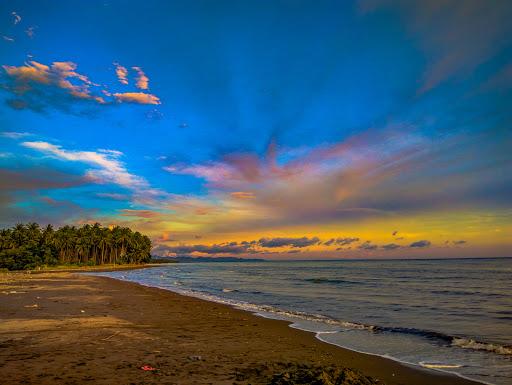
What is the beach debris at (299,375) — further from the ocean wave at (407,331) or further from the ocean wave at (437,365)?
the ocean wave at (407,331)

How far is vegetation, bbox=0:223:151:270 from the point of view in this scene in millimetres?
89812

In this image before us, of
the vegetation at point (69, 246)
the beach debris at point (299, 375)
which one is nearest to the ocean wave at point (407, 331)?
the beach debris at point (299, 375)

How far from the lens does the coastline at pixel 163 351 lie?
8.56 meters

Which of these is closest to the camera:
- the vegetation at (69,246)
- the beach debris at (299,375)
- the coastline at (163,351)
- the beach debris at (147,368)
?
the beach debris at (299,375)

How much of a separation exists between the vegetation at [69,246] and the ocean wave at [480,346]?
3827 inches

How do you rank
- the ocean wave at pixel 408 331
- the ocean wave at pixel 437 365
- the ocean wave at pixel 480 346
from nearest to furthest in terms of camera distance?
the ocean wave at pixel 437 365 → the ocean wave at pixel 480 346 → the ocean wave at pixel 408 331

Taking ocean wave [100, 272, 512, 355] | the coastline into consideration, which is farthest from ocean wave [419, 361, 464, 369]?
ocean wave [100, 272, 512, 355]

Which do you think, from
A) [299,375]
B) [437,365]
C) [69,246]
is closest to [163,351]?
[299,375]

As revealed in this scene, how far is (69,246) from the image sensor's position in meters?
134

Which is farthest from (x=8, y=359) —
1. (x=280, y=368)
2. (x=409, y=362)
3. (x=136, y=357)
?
(x=409, y=362)

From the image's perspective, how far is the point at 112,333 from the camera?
1338 centimetres

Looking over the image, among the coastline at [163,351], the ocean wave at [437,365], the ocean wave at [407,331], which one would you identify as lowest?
the ocean wave at [407,331]

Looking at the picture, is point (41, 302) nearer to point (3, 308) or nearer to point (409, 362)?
point (3, 308)

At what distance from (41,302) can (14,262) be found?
77.7 metres
